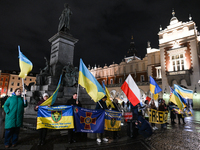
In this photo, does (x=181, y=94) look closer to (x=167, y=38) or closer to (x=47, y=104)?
(x=47, y=104)

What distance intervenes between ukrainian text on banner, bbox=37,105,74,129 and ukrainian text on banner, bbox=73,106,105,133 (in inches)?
7.4

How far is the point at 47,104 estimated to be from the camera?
3.88 m

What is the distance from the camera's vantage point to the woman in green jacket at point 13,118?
3.26m

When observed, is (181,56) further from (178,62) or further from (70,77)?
(70,77)

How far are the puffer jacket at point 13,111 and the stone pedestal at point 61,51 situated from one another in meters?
4.85

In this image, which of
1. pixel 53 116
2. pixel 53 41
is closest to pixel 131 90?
pixel 53 116

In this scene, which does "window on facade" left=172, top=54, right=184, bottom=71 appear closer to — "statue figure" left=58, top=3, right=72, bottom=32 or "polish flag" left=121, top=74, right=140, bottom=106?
"statue figure" left=58, top=3, right=72, bottom=32

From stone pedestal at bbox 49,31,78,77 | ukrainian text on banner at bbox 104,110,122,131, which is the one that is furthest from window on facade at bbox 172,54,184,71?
ukrainian text on banner at bbox 104,110,122,131

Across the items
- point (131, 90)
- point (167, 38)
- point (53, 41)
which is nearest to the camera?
point (131, 90)

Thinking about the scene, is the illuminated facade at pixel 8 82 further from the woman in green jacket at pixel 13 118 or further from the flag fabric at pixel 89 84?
the flag fabric at pixel 89 84

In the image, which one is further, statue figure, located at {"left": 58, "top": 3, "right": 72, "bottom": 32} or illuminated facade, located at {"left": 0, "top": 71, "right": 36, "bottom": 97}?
illuminated facade, located at {"left": 0, "top": 71, "right": 36, "bottom": 97}

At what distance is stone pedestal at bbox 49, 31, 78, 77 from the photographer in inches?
332

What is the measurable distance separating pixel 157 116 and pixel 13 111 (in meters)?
6.47

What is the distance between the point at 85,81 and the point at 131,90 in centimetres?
217
